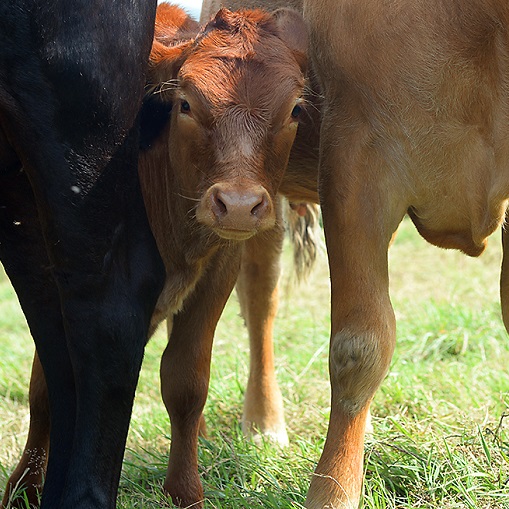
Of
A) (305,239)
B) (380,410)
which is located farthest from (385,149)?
(305,239)

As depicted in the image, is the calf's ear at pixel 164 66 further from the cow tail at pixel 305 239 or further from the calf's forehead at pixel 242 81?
the cow tail at pixel 305 239

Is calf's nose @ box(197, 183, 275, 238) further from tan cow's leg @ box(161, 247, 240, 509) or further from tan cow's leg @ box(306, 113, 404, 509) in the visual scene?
tan cow's leg @ box(161, 247, 240, 509)

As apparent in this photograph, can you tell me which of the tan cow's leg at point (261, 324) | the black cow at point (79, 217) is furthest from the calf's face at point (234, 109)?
the tan cow's leg at point (261, 324)

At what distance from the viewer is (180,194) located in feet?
13.5

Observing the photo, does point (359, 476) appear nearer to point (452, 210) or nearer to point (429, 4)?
point (452, 210)

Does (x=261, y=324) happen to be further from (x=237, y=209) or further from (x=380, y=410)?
(x=237, y=209)

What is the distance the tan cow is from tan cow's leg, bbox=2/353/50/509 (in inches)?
45.4

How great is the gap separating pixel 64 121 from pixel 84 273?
0.51m

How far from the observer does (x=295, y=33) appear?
3.97m

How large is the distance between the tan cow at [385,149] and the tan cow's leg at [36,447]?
1154 mm

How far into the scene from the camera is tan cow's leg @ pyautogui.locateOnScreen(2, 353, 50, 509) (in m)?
4.17

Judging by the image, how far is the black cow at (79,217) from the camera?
10.7ft

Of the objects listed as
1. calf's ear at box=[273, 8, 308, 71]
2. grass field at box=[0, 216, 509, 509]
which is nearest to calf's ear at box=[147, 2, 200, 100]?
calf's ear at box=[273, 8, 308, 71]

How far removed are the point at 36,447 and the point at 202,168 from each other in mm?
1384
